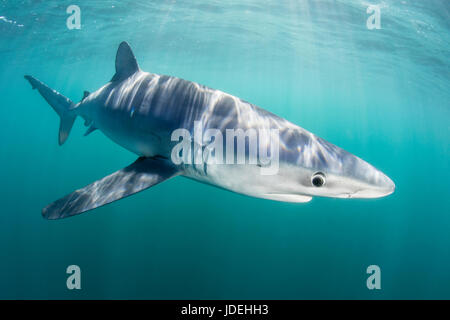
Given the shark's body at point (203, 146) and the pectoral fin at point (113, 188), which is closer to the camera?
the shark's body at point (203, 146)

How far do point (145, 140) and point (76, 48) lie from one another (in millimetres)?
25933

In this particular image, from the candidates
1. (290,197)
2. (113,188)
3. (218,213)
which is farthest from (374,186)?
(218,213)

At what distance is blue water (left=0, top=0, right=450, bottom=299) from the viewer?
7406 millimetres

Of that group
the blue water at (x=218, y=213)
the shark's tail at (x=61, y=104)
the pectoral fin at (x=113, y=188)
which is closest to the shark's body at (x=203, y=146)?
the pectoral fin at (x=113, y=188)

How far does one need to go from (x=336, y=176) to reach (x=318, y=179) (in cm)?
15

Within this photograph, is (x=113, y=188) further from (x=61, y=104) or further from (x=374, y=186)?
(x=61, y=104)

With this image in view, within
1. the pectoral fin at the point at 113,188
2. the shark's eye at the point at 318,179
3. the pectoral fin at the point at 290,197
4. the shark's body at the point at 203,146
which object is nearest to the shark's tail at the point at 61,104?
the shark's body at the point at 203,146

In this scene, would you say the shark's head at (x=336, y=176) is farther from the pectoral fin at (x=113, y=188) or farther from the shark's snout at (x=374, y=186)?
the pectoral fin at (x=113, y=188)

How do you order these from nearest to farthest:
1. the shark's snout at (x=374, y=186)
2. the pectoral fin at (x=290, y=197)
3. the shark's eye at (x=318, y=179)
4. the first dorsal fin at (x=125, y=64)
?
the shark's snout at (x=374, y=186), the shark's eye at (x=318, y=179), the pectoral fin at (x=290, y=197), the first dorsal fin at (x=125, y=64)

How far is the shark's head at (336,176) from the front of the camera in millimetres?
2105

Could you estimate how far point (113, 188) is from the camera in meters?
2.75

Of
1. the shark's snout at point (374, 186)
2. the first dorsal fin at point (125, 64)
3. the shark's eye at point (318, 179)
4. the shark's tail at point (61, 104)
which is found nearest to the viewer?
the shark's snout at point (374, 186)

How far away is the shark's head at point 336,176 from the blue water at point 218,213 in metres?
5.75

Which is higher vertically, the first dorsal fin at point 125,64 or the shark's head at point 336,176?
the first dorsal fin at point 125,64
